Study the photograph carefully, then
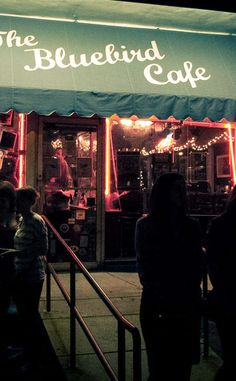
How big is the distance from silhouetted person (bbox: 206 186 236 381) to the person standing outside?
1.96 metres

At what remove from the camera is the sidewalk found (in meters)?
4.43

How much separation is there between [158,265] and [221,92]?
15.1 feet

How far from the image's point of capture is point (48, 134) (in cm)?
828

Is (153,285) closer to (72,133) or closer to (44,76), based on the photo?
(44,76)

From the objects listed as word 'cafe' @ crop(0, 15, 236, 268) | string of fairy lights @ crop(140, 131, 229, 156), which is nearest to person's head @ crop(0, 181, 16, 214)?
word 'cafe' @ crop(0, 15, 236, 268)

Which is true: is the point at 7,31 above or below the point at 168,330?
above

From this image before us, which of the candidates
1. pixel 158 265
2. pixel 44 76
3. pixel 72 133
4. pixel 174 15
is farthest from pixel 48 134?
pixel 158 265

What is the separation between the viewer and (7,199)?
447 cm

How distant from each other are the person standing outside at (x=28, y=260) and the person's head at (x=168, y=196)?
1.59 m

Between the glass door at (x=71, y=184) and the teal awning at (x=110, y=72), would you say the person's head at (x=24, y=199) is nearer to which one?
the teal awning at (x=110, y=72)

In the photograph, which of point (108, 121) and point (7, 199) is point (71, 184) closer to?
point (108, 121)

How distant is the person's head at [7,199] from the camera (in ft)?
14.6

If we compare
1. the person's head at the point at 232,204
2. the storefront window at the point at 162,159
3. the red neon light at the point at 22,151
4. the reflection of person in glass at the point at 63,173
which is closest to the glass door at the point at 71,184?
the reflection of person in glass at the point at 63,173

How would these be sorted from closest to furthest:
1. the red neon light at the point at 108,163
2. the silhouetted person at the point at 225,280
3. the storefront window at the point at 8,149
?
the silhouetted person at the point at 225,280 < the storefront window at the point at 8,149 < the red neon light at the point at 108,163
